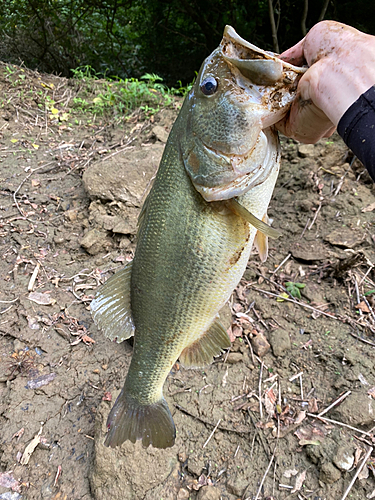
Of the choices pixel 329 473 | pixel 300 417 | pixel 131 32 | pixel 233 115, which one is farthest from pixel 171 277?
pixel 131 32

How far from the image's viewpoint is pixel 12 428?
7.84 feet

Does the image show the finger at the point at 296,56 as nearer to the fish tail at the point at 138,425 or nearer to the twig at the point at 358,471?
the fish tail at the point at 138,425

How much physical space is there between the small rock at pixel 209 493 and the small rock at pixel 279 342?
1.09 meters

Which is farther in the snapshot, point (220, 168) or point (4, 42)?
point (4, 42)

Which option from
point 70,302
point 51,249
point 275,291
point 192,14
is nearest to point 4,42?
point 192,14

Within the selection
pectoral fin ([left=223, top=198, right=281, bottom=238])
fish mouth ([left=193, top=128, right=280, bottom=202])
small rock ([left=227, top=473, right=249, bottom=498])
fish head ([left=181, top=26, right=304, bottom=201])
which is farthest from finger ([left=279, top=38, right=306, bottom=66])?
small rock ([left=227, top=473, right=249, bottom=498])

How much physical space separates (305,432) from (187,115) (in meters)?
2.29

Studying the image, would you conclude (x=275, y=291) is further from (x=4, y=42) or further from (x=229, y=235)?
(x=4, y=42)

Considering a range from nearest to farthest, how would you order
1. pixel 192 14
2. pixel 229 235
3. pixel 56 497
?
1. pixel 229 235
2. pixel 56 497
3. pixel 192 14

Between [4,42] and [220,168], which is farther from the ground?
[220,168]

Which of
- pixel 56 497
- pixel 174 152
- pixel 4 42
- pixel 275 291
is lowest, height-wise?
pixel 56 497

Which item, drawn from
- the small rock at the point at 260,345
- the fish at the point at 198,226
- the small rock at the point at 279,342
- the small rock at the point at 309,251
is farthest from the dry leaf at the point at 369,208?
the fish at the point at 198,226

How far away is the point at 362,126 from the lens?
1318 millimetres

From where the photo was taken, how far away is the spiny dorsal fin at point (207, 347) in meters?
1.92
